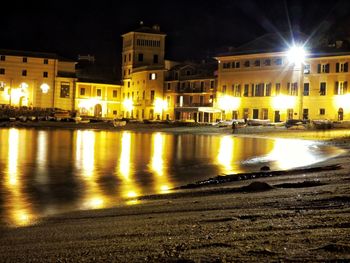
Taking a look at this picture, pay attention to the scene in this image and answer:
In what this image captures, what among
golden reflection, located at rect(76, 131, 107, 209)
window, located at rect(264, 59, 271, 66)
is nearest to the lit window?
window, located at rect(264, 59, 271, 66)

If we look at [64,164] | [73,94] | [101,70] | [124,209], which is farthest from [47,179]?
[101,70]

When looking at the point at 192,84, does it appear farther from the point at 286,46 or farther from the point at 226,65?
the point at 286,46

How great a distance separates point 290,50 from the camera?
75375mm

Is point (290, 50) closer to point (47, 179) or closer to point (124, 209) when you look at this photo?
point (47, 179)

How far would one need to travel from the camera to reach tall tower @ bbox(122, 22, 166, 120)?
102 m

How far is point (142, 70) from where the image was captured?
103250 mm

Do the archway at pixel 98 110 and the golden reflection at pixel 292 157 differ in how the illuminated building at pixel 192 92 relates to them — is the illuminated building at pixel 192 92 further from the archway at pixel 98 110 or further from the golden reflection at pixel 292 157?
the golden reflection at pixel 292 157

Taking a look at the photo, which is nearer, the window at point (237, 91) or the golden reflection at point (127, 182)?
the golden reflection at point (127, 182)

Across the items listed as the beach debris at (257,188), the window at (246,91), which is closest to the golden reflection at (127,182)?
the beach debris at (257,188)

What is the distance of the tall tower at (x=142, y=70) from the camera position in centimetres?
10162

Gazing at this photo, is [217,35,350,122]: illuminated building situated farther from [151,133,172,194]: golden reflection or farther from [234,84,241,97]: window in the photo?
[151,133,172,194]: golden reflection

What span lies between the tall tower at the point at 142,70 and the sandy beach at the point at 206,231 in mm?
89461

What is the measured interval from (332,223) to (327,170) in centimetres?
928

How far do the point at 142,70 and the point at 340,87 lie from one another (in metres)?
42.0
